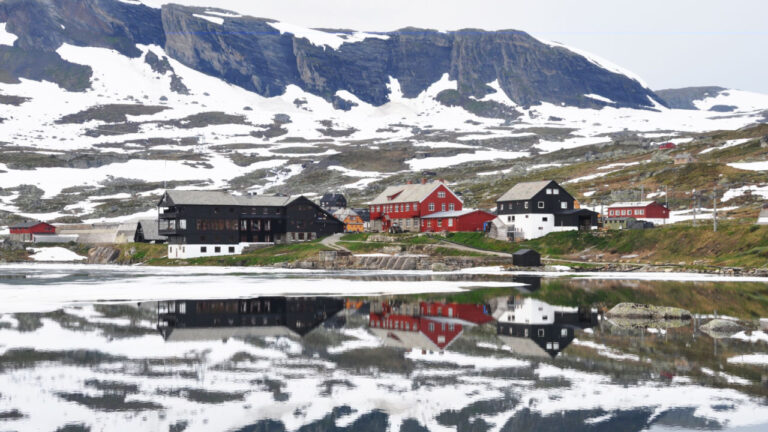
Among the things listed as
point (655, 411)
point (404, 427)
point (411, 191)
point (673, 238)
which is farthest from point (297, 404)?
point (411, 191)

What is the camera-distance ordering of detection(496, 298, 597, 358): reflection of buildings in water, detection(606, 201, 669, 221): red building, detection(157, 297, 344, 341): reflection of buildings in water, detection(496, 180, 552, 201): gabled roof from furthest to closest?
detection(606, 201, 669, 221): red building < detection(496, 180, 552, 201): gabled roof < detection(157, 297, 344, 341): reflection of buildings in water < detection(496, 298, 597, 358): reflection of buildings in water

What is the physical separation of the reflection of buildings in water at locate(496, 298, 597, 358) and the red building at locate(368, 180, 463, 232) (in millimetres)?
77536

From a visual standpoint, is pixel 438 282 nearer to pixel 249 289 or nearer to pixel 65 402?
pixel 249 289

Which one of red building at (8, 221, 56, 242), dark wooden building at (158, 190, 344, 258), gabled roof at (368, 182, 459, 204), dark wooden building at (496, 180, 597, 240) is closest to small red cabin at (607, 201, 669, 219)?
dark wooden building at (496, 180, 597, 240)

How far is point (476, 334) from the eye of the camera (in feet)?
131

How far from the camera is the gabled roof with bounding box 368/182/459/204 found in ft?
436

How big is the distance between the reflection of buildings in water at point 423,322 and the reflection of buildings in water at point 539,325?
207cm

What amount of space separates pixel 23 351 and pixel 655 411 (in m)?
27.7

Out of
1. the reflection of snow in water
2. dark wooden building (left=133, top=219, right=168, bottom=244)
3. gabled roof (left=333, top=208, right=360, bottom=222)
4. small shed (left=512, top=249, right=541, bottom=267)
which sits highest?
gabled roof (left=333, top=208, right=360, bottom=222)

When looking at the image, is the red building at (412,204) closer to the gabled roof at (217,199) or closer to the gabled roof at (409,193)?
the gabled roof at (409,193)

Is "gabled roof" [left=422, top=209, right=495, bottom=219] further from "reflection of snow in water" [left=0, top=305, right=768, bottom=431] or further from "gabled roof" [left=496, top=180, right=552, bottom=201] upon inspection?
"reflection of snow in water" [left=0, top=305, right=768, bottom=431]

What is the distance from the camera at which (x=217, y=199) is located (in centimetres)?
12675

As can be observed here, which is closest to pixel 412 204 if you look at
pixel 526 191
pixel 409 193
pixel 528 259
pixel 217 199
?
pixel 409 193

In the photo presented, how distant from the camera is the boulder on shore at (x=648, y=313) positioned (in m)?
44.8
